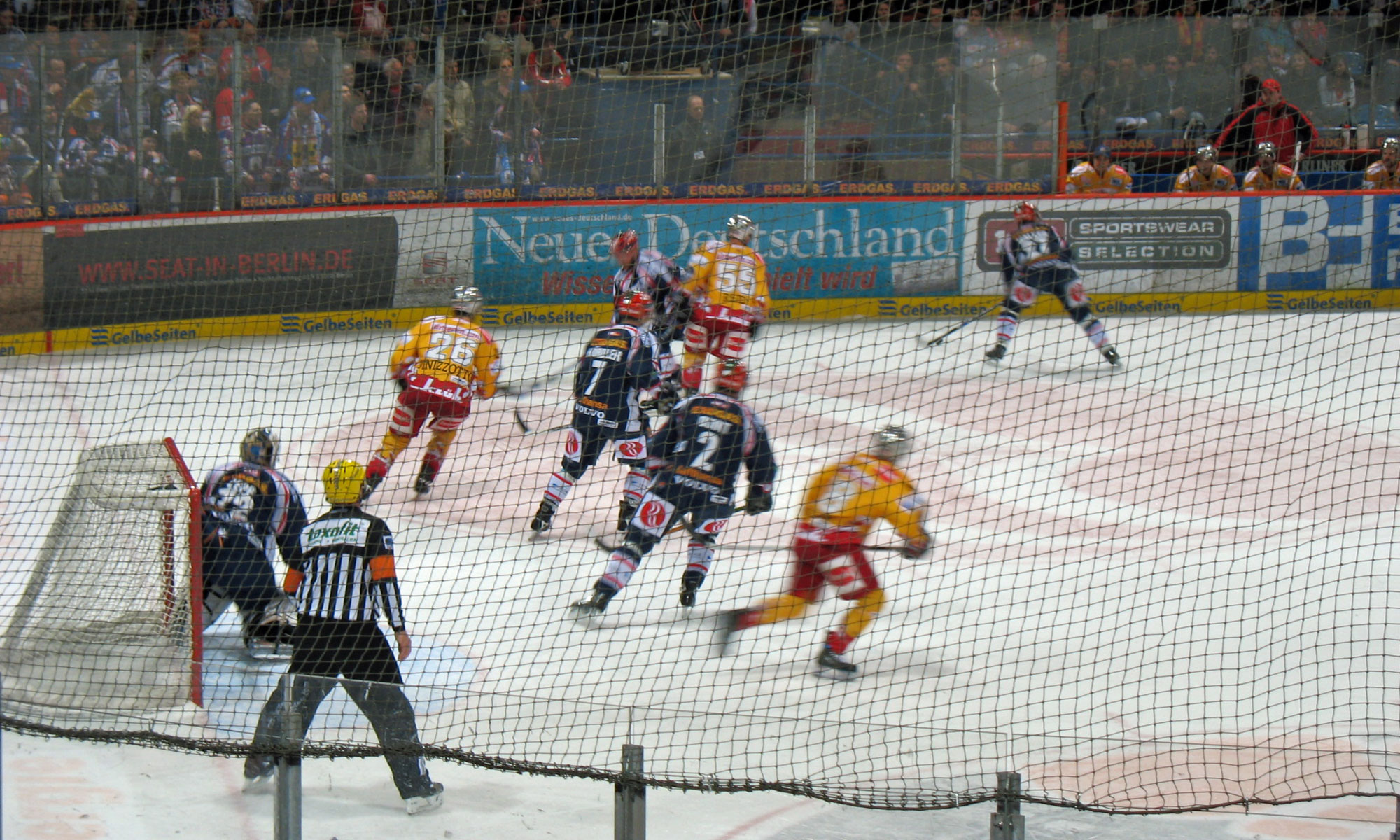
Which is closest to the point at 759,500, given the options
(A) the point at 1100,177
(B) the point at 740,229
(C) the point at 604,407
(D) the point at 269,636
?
(C) the point at 604,407

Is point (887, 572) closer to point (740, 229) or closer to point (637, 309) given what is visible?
point (637, 309)

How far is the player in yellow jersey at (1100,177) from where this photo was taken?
11.8 m

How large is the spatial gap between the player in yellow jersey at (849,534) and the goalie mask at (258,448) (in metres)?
2.23

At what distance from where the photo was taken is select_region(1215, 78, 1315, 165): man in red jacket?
10547 mm

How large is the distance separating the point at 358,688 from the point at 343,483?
961 mm

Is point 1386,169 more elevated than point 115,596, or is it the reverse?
point 1386,169

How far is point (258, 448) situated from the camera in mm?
5879

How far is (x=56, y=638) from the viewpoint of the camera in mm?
5117

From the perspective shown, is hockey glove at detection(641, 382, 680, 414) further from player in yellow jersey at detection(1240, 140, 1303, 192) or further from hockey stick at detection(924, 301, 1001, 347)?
player in yellow jersey at detection(1240, 140, 1303, 192)

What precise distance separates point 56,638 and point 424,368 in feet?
10.2

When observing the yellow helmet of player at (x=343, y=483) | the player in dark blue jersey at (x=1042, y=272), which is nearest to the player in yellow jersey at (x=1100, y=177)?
the player in dark blue jersey at (x=1042, y=272)

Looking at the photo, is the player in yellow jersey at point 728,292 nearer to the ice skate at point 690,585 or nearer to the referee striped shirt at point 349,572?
the ice skate at point 690,585

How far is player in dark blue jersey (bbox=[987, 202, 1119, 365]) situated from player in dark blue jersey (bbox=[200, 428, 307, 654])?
6.64m

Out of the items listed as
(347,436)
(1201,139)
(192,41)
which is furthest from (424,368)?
(1201,139)
